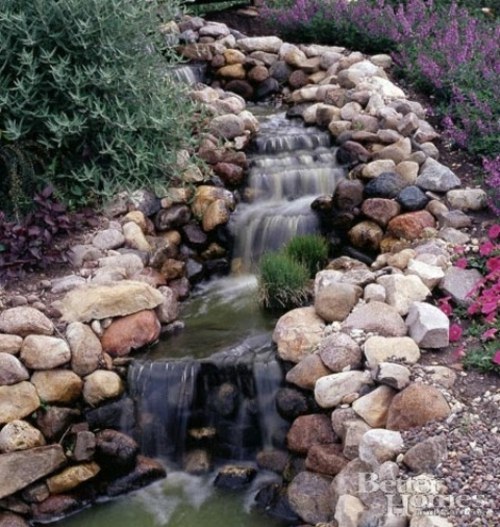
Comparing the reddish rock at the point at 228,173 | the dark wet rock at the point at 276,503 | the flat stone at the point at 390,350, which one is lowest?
the dark wet rock at the point at 276,503

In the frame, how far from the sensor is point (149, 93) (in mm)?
5961

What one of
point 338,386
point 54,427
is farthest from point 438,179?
point 54,427

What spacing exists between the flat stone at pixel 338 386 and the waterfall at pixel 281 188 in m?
1.80

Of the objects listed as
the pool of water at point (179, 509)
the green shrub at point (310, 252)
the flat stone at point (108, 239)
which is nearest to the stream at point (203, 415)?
the pool of water at point (179, 509)

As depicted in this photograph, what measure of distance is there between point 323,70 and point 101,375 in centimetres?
447

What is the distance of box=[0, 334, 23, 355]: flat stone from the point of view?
455 centimetres

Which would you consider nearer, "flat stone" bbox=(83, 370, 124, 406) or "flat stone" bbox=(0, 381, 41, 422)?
"flat stone" bbox=(0, 381, 41, 422)

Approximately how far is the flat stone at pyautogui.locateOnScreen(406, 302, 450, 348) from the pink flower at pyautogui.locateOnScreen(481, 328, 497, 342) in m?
0.18

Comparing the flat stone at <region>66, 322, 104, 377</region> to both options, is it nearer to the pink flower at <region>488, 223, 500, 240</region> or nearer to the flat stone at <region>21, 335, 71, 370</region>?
the flat stone at <region>21, 335, 71, 370</region>

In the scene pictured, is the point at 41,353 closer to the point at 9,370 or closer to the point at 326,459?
the point at 9,370

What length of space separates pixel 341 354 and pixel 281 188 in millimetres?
2242

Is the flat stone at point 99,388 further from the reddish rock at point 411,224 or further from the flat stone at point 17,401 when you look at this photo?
the reddish rock at point 411,224

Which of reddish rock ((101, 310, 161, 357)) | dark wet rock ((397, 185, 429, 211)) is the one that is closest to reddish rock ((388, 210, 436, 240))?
dark wet rock ((397, 185, 429, 211))

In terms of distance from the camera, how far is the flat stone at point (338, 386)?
427cm
